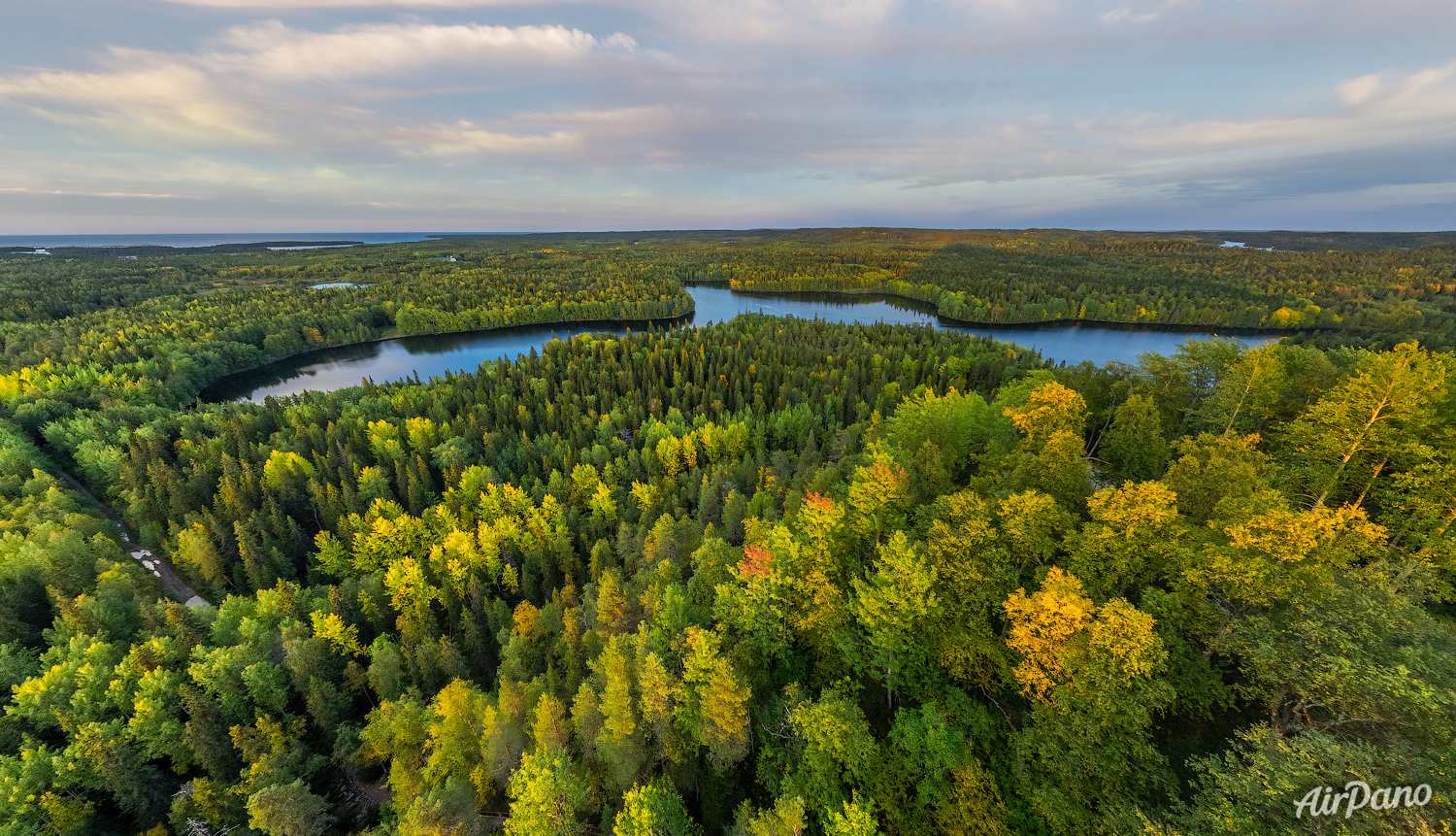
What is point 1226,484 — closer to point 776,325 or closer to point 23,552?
point 23,552

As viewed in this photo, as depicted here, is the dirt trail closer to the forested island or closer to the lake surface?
the forested island

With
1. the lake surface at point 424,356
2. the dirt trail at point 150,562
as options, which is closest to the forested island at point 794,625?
the dirt trail at point 150,562

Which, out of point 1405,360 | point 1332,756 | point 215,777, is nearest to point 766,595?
point 1332,756

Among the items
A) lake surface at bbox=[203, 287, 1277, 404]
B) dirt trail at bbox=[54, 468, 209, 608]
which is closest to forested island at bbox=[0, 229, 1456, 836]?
dirt trail at bbox=[54, 468, 209, 608]

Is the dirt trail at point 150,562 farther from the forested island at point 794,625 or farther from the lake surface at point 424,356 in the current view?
the lake surface at point 424,356

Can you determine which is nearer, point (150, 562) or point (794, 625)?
point (794, 625)

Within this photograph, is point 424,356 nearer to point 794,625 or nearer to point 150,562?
point 150,562

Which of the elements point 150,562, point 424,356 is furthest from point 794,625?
point 424,356
